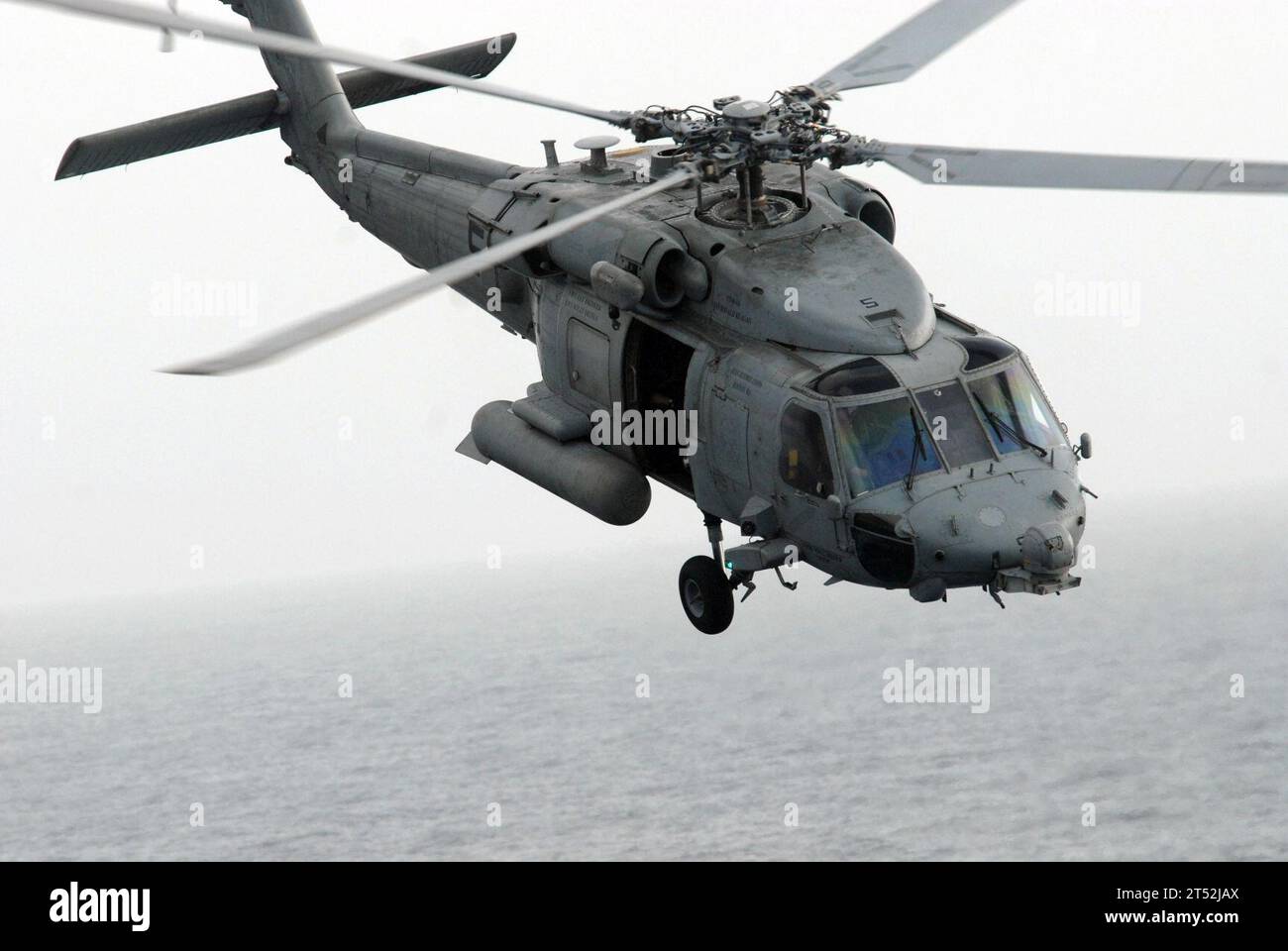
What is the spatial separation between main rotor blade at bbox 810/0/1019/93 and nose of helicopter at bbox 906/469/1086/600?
5.46m

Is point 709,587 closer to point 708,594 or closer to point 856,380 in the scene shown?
point 708,594

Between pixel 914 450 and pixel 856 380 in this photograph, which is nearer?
pixel 914 450

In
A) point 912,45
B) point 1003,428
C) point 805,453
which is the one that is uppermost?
point 912,45

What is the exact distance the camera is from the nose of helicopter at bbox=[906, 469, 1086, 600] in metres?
16.2

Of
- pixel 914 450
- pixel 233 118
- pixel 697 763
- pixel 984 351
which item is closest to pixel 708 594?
pixel 914 450

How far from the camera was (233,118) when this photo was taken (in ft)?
84.1

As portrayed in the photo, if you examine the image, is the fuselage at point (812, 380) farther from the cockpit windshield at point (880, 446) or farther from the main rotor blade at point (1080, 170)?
the main rotor blade at point (1080, 170)

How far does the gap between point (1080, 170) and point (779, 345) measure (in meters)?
3.68

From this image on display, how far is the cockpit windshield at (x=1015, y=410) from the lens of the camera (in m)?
17.4

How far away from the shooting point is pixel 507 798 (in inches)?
4006

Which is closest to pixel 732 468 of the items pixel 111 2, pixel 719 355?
pixel 719 355

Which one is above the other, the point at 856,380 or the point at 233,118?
the point at 233,118

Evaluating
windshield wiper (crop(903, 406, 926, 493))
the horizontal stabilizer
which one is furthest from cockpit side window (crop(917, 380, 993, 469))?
the horizontal stabilizer

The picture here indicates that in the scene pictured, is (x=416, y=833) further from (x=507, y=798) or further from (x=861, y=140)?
(x=861, y=140)
